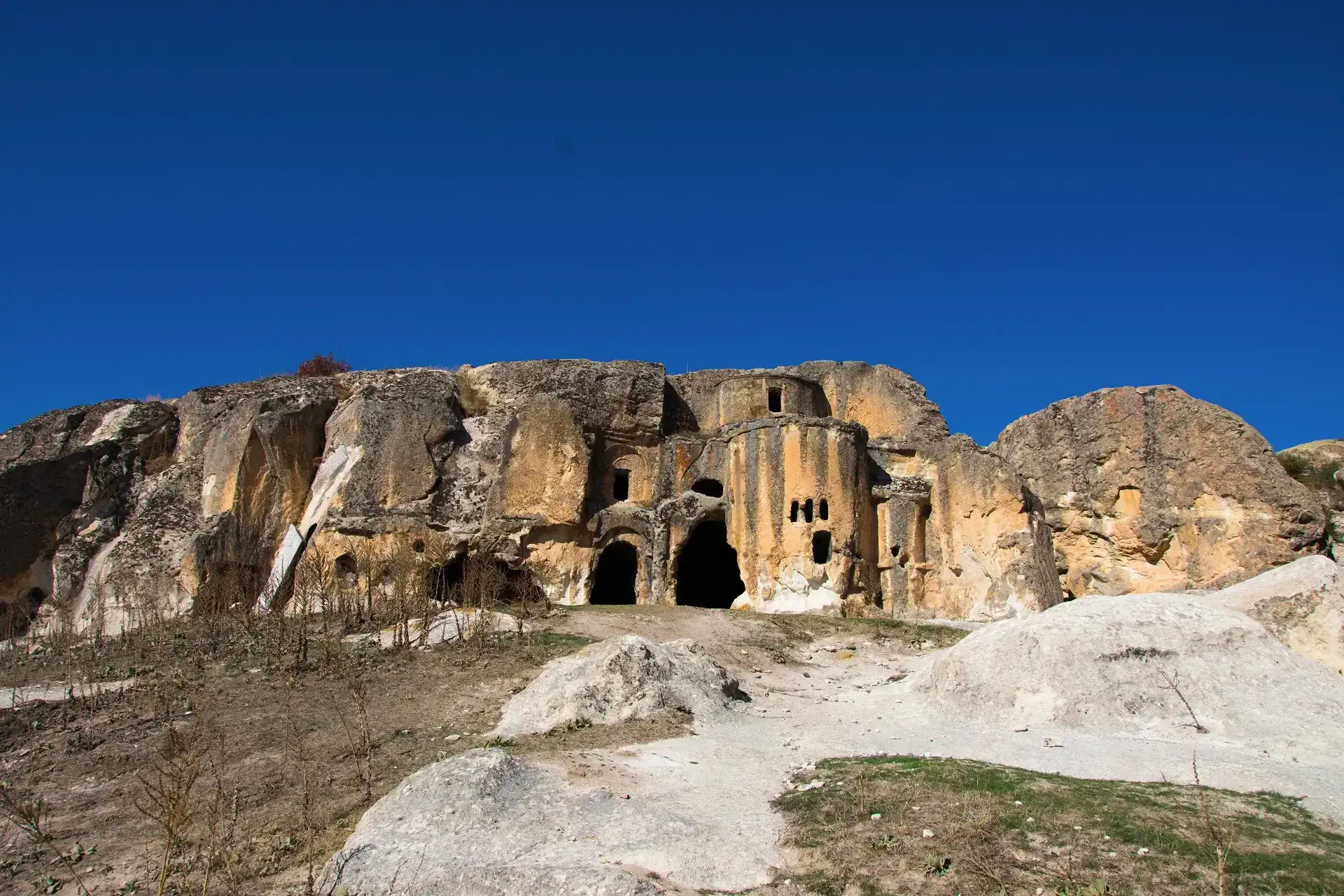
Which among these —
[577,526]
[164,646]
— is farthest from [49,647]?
→ [577,526]

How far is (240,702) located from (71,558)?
1779 cm

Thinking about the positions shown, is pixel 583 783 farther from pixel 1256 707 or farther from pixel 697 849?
pixel 1256 707

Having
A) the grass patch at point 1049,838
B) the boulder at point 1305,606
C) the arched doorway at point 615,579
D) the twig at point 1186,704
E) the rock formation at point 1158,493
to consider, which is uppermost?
the rock formation at point 1158,493

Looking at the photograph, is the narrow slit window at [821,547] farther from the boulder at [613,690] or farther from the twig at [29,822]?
the twig at [29,822]

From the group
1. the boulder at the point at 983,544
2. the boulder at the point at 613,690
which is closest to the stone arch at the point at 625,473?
the boulder at the point at 983,544

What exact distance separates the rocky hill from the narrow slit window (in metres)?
0.07

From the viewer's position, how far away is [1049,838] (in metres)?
7.88

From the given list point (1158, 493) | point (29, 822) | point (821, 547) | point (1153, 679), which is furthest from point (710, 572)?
point (29, 822)

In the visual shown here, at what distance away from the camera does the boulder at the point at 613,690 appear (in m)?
12.6

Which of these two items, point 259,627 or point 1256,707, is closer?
point 1256,707

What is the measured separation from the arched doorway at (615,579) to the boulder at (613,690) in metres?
17.4

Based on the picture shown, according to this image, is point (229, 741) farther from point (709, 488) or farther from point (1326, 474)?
point (1326, 474)

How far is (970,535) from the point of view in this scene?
26.7m

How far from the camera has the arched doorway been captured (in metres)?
31.7
